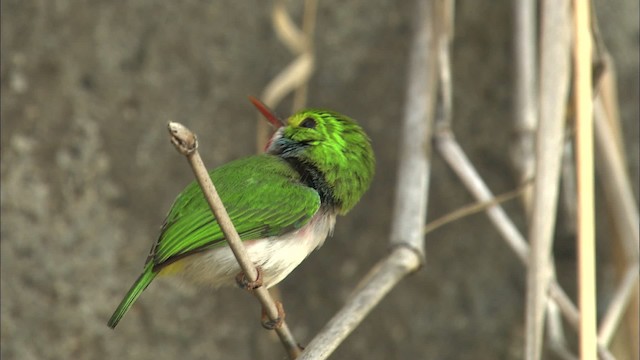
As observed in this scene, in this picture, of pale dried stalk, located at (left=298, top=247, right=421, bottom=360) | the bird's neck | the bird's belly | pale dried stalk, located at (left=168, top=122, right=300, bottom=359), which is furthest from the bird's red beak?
pale dried stalk, located at (left=168, top=122, right=300, bottom=359)

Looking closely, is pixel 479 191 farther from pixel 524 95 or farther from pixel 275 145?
pixel 275 145

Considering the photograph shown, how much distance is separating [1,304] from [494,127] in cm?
159

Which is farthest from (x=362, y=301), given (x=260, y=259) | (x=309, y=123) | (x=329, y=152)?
(x=309, y=123)

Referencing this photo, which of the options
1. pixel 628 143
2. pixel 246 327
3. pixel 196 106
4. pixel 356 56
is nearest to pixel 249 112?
pixel 196 106

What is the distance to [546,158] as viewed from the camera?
217cm

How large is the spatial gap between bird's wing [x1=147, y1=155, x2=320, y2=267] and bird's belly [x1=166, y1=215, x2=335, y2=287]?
26mm

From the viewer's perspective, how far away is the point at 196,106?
2.91m

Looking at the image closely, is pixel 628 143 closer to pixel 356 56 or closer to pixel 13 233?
pixel 356 56

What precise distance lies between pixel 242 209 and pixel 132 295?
31 centimetres

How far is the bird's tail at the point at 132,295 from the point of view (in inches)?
75.0

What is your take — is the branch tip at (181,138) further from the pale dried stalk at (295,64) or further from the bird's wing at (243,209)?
the pale dried stalk at (295,64)

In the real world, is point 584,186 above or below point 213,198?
below

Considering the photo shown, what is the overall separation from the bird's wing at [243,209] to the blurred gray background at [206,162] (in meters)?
0.71

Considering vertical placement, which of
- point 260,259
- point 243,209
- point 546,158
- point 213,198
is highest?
point 213,198
